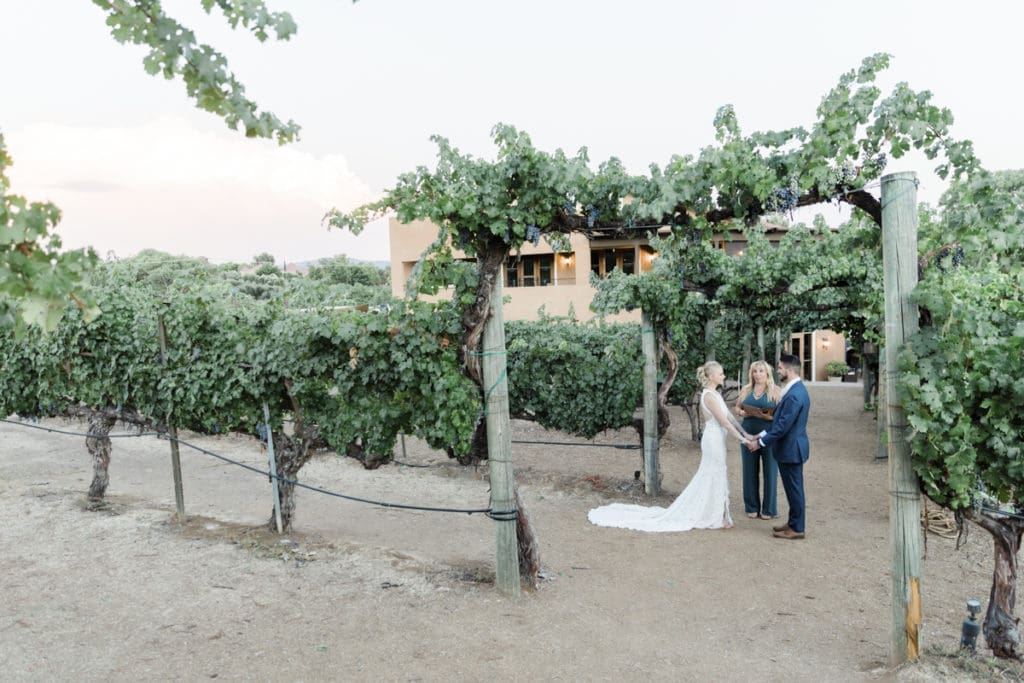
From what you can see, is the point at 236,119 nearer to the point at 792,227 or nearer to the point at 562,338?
the point at 562,338

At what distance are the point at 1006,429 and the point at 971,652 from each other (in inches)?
57.2

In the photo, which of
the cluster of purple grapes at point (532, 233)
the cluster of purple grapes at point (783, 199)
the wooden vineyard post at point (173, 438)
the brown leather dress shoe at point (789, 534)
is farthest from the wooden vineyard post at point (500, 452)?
the wooden vineyard post at point (173, 438)

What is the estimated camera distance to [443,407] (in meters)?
6.13

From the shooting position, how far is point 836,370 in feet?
93.8

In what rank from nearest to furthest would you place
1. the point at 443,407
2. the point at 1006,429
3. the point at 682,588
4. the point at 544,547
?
the point at 1006,429
the point at 682,588
the point at 443,407
the point at 544,547

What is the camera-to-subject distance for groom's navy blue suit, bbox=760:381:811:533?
→ 6902 mm

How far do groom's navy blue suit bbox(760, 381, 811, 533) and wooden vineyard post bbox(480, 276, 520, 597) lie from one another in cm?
301

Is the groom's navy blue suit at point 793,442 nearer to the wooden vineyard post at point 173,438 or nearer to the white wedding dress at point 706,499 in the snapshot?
the white wedding dress at point 706,499

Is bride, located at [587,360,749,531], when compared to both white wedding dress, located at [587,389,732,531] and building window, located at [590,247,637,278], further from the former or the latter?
building window, located at [590,247,637,278]

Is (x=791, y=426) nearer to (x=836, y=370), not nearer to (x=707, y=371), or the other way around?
(x=707, y=371)

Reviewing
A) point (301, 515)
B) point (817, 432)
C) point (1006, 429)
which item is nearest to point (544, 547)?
point (301, 515)

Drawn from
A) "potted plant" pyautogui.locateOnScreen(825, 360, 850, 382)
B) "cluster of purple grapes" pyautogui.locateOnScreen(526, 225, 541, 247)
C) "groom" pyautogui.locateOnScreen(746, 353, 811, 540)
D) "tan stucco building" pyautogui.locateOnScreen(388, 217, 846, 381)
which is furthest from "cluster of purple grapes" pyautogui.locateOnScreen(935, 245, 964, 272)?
"potted plant" pyautogui.locateOnScreen(825, 360, 850, 382)

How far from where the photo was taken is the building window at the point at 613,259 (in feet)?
83.7

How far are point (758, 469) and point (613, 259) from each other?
1871 centimetres
